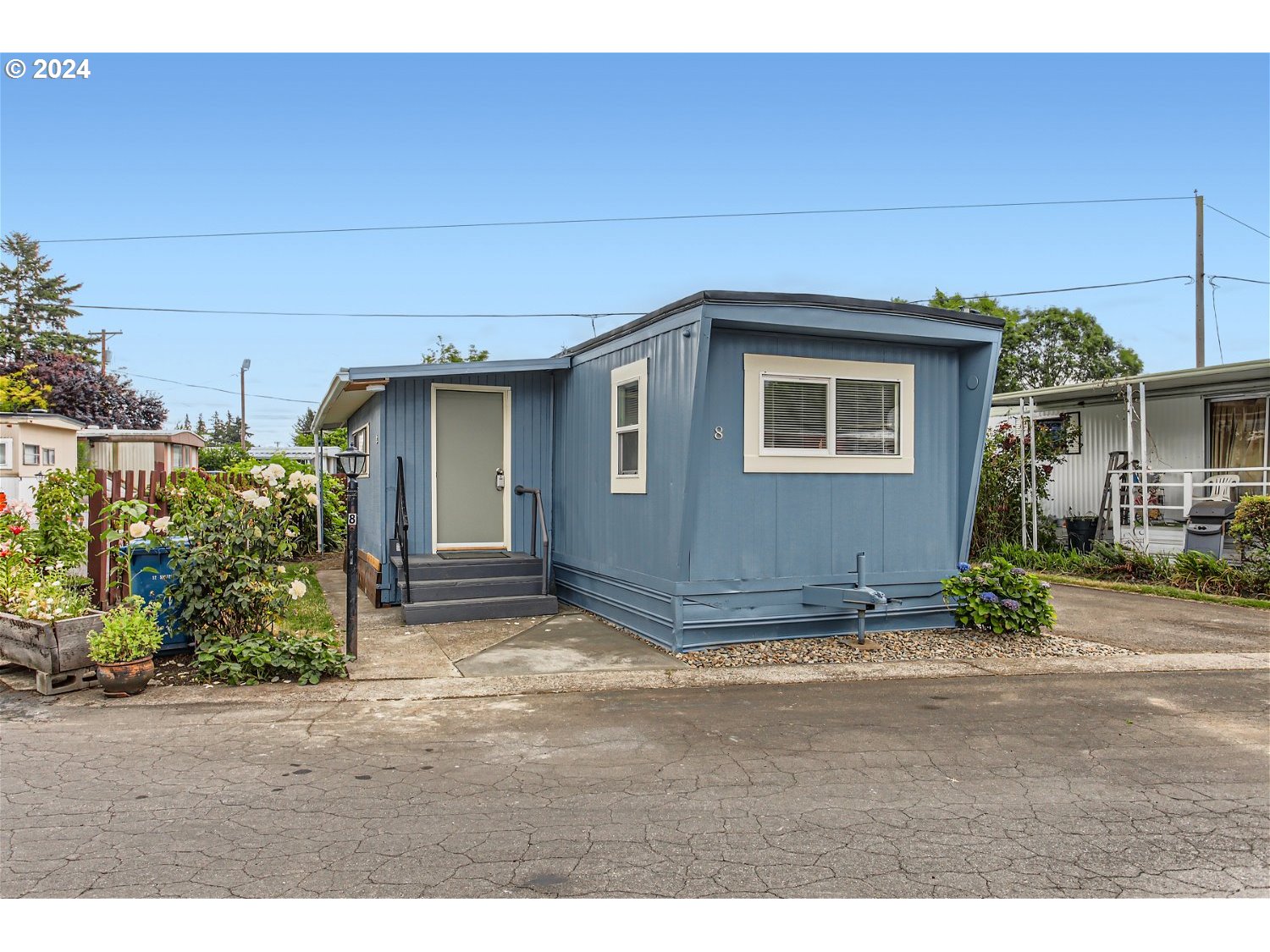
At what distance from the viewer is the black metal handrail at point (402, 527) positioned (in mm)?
8664

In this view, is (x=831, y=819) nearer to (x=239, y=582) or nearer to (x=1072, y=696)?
(x=1072, y=696)

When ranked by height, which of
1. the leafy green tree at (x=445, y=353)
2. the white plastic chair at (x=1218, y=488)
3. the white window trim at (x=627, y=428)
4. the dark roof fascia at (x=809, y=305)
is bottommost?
the white plastic chair at (x=1218, y=488)

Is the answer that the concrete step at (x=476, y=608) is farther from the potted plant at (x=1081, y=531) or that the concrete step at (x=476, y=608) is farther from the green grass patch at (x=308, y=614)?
the potted plant at (x=1081, y=531)

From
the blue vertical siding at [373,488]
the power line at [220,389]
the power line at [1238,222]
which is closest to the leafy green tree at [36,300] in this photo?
the power line at [220,389]

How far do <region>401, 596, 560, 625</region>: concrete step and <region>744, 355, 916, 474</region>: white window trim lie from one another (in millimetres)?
2886

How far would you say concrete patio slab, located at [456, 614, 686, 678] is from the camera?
261 inches

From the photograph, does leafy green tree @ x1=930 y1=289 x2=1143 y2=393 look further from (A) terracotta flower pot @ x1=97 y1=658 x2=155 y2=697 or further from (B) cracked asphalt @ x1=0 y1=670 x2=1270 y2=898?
(A) terracotta flower pot @ x1=97 y1=658 x2=155 y2=697

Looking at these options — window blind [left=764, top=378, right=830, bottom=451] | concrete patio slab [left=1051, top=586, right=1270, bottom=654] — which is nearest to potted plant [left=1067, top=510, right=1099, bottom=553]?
concrete patio slab [left=1051, top=586, right=1270, bottom=654]

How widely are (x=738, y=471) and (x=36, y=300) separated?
40.5 meters

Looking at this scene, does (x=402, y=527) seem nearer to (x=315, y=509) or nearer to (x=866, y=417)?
(x=866, y=417)

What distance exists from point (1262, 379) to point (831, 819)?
42.1 feet

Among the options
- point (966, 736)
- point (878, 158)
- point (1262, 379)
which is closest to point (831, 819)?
point (966, 736)

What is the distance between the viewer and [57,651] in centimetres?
581

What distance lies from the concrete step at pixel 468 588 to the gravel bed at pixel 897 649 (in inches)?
101
